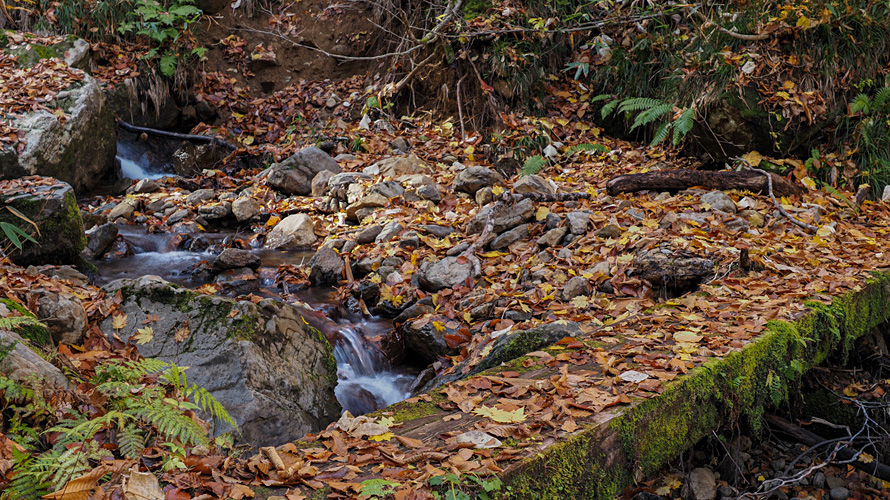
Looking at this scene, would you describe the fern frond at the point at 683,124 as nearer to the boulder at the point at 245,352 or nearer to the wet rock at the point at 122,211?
the boulder at the point at 245,352

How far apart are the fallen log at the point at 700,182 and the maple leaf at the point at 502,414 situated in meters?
4.67

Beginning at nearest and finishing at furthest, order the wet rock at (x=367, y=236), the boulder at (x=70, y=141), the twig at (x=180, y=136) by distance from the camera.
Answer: the wet rock at (x=367, y=236), the boulder at (x=70, y=141), the twig at (x=180, y=136)

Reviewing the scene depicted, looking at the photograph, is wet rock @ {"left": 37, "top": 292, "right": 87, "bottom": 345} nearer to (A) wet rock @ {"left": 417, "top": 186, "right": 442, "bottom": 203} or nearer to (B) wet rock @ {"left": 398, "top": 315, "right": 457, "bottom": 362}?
(B) wet rock @ {"left": 398, "top": 315, "right": 457, "bottom": 362}

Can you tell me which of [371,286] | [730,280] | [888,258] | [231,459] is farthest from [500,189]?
[231,459]

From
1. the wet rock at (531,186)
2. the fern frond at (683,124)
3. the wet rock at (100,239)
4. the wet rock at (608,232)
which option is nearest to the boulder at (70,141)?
the wet rock at (100,239)

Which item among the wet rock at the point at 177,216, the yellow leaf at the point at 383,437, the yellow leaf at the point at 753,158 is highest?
the yellow leaf at the point at 383,437

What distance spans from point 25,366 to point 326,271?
382cm

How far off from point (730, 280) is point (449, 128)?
625cm

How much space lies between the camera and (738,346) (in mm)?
3029

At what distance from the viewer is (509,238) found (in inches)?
236

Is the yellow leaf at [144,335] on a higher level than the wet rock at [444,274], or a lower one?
higher

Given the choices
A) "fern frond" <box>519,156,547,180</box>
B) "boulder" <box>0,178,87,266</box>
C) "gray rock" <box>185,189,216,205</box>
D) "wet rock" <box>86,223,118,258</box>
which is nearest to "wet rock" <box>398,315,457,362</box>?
"fern frond" <box>519,156,547,180</box>

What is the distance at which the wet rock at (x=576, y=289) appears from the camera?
15.7ft

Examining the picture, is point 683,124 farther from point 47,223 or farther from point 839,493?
point 47,223
